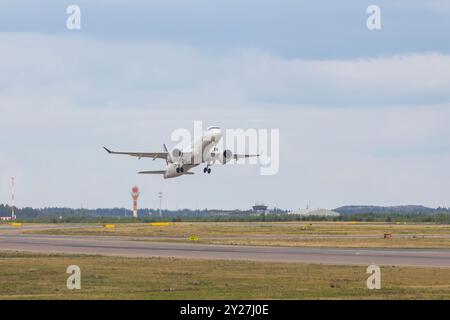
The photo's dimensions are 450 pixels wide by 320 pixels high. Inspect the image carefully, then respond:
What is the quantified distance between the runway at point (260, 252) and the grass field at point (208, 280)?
16.3ft

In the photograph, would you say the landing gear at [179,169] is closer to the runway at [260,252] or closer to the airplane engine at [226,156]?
the airplane engine at [226,156]

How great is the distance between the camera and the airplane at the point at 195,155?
9756 centimetres

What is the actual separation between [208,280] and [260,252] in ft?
77.2

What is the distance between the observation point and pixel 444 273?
52969mm

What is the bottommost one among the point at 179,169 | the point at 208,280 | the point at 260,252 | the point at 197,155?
the point at 208,280

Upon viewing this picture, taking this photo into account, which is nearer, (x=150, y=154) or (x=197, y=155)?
(x=197, y=155)

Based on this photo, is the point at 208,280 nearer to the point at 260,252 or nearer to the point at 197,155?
the point at 260,252

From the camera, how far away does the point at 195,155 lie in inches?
3991

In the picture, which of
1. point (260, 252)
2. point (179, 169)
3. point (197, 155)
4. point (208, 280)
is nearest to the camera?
point (208, 280)

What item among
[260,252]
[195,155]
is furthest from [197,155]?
[260,252]
